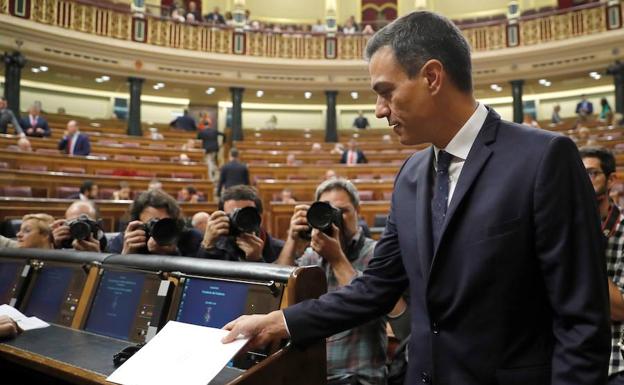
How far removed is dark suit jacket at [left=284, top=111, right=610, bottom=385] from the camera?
790mm

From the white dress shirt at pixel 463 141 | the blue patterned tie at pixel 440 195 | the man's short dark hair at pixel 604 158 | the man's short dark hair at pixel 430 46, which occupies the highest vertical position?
the man's short dark hair at pixel 430 46

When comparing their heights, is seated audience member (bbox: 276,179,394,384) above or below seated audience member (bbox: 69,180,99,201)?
below

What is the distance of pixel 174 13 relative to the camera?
36.0ft

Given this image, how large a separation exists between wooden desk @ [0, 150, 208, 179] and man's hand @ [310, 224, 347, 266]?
18.4ft

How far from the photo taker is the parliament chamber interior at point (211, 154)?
1252mm

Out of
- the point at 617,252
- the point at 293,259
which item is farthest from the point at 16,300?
the point at 617,252

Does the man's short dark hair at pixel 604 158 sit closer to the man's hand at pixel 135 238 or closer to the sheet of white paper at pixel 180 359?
the sheet of white paper at pixel 180 359

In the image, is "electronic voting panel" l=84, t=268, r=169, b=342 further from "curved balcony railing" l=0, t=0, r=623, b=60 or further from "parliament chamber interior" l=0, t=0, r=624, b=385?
"curved balcony railing" l=0, t=0, r=623, b=60

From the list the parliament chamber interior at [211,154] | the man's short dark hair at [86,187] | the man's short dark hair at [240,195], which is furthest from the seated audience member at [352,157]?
the man's short dark hair at [240,195]

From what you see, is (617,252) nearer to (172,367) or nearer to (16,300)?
(172,367)

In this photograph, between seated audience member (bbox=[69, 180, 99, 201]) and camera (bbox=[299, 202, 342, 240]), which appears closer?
camera (bbox=[299, 202, 342, 240])

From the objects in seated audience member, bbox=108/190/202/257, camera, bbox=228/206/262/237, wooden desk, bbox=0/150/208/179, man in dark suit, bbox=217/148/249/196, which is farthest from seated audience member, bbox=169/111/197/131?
camera, bbox=228/206/262/237

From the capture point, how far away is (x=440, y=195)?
97cm

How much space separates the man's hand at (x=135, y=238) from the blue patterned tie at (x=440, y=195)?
3.88 ft
